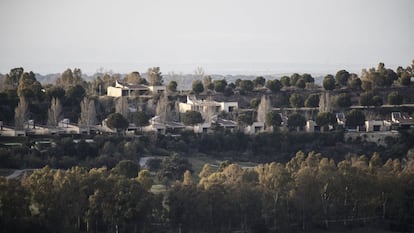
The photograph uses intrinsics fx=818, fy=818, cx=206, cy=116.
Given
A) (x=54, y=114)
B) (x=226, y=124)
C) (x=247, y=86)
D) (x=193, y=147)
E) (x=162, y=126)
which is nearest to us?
(x=193, y=147)

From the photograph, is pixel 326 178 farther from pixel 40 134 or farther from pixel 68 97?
pixel 68 97

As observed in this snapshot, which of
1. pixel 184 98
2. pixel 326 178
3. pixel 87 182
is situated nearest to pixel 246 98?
pixel 184 98

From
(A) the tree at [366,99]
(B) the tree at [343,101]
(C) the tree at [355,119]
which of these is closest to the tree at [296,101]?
(B) the tree at [343,101]

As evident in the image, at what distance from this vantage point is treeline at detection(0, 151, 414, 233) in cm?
1370

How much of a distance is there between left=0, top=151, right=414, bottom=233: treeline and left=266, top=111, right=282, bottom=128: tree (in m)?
5.06

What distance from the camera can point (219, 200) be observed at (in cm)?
1455

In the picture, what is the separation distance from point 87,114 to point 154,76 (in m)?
7.11

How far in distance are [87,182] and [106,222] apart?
784 millimetres

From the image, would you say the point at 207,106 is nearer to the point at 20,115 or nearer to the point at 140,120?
the point at 140,120

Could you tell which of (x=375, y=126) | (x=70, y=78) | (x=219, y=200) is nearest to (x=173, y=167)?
(x=219, y=200)

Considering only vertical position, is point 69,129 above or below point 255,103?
below

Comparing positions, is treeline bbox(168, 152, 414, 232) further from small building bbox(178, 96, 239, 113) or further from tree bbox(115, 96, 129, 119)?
small building bbox(178, 96, 239, 113)

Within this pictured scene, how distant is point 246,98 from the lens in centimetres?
2567

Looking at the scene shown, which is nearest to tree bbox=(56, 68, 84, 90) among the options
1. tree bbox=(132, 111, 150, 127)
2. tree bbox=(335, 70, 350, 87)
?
tree bbox=(132, 111, 150, 127)
